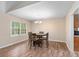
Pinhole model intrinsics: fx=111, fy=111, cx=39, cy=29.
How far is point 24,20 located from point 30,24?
3.48 feet

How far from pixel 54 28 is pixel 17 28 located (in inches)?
137

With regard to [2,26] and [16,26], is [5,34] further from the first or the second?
[16,26]

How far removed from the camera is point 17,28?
8.34m

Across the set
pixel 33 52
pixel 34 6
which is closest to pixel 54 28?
pixel 34 6

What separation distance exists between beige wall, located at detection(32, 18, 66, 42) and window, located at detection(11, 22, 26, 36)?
50.6 inches

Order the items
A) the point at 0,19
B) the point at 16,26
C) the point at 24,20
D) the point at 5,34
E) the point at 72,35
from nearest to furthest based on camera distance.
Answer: the point at 72,35
the point at 0,19
the point at 5,34
the point at 16,26
the point at 24,20

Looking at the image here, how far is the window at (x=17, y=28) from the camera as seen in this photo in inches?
299

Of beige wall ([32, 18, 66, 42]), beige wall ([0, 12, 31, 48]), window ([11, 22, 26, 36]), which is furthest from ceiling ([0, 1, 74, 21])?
beige wall ([32, 18, 66, 42])

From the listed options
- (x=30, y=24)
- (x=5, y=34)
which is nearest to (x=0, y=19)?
(x=5, y=34)

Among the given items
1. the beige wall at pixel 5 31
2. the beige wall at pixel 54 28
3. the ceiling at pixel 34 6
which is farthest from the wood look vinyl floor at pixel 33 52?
the beige wall at pixel 54 28

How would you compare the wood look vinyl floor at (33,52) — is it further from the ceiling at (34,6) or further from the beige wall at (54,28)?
the beige wall at (54,28)

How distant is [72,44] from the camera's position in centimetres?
525

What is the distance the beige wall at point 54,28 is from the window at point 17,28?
129 centimetres

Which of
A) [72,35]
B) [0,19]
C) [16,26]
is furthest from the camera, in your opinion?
[16,26]
